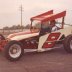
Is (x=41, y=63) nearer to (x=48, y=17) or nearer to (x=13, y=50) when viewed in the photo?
(x=13, y=50)

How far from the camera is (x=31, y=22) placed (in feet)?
44.8

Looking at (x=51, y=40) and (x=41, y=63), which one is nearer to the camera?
(x=41, y=63)

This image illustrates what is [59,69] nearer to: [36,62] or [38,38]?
[36,62]

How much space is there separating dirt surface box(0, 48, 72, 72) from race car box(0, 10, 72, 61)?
0.35 meters

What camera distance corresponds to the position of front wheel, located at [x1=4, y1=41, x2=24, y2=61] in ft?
36.5

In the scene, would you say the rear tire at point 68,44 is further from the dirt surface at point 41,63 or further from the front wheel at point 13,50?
the front wheel at point 13,50

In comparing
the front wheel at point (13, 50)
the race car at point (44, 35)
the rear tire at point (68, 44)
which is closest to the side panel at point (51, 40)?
the race car at point (44, 35)

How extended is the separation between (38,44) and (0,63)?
225cm

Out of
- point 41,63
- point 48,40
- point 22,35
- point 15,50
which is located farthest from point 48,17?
point 41,63

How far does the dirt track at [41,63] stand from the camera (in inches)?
381

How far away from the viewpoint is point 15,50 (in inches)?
Result: 451

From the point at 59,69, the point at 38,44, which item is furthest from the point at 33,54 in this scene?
the point at 59,69

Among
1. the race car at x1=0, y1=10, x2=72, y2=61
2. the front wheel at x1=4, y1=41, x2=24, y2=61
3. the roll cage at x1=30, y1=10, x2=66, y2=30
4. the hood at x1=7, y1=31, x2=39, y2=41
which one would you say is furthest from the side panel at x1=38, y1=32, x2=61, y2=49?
the front wheel at x1=4, y1=41, x2=24, y2=61

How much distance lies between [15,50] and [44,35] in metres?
1.68
